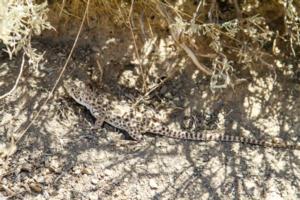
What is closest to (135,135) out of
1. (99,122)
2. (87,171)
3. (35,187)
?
(99,122)

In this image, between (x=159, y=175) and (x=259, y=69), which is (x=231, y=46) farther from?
(x=159, y=175)

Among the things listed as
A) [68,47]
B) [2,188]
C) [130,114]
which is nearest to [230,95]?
[130,114]

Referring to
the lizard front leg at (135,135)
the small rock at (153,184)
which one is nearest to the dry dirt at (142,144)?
the small rock at (153,184)

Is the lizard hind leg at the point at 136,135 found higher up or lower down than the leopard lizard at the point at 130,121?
lower down

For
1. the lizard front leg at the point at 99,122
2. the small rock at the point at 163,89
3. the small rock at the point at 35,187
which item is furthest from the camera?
the small rock at the point at 163,89

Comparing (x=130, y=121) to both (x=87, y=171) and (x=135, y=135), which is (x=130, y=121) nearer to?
(x=135, y=135)

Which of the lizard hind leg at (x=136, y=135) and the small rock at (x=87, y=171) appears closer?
the small rock at (x=87, y=171)

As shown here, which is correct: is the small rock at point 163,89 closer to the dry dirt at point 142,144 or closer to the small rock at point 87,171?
the dry dirt at point 142,144
